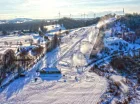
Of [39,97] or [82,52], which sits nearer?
[39,97]

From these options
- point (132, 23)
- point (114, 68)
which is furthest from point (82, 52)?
point (132, 23)

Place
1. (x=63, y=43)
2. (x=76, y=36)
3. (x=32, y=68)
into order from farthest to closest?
(x=76, y=36)
(x=63, y=43)
(x=32, y=68)

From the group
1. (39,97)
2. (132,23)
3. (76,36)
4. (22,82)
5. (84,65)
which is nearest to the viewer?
(39,97)

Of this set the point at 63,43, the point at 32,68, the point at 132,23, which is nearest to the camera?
the point at 32,68

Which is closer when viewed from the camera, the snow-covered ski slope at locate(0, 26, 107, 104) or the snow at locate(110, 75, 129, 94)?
the snow-covered ski slope at locate(0, 26, 107, 104)

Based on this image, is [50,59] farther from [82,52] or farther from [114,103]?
[114,103]

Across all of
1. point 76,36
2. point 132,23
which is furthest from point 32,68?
point 132,23

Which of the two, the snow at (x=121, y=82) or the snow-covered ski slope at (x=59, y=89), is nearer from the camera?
the snow-covered ski slope at (x=59, y=89)

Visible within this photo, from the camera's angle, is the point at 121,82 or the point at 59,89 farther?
the point at 121,82

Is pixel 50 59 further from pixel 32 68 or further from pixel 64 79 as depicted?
pixel 64 79
